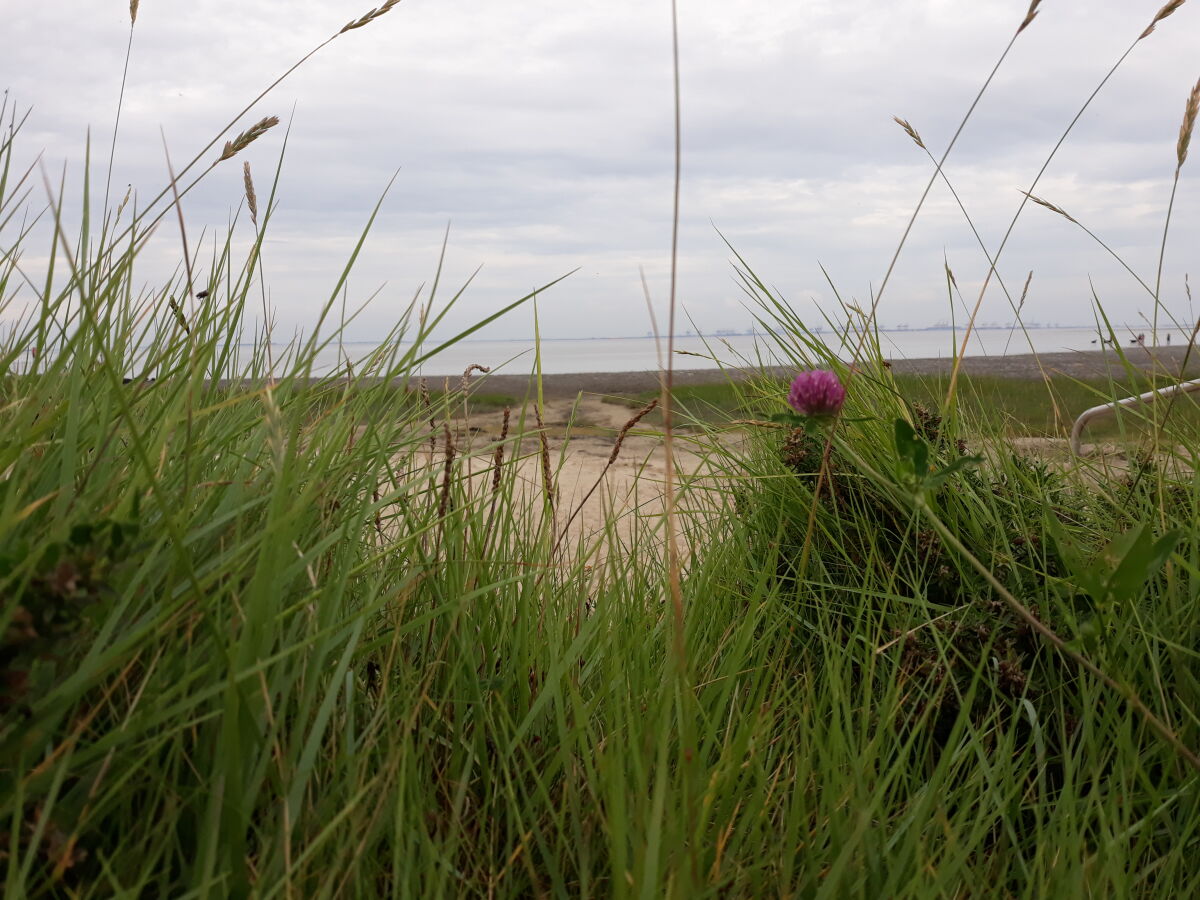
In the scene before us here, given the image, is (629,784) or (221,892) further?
(629,784)

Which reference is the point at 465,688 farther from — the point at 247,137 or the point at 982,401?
the point at 982,401

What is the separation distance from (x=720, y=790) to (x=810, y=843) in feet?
0.36

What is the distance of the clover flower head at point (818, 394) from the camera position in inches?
47.4

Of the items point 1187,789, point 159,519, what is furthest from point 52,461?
point 1187,789

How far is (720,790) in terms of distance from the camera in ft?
3.27

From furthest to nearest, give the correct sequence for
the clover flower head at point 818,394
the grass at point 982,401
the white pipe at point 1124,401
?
the grass at point 982,401 < the white pipe at point 1124,401 < the clover flower head at point 818,394

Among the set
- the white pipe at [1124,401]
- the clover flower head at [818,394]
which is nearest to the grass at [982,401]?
the white pipe at [1124,401]

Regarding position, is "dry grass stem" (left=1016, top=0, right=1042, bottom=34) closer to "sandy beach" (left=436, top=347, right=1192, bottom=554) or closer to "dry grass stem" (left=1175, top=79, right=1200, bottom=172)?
"dry grass stem" (left=1175, top=79, right=1200, bottom=172)

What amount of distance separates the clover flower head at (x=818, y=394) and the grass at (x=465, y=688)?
0.06 meters

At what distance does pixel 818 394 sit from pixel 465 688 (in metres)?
0.63

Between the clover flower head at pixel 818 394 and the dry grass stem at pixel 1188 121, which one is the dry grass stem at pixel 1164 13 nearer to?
the dry grass stem at pixel 1188 121

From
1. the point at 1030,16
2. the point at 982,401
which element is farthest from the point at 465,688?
the point at 982,401

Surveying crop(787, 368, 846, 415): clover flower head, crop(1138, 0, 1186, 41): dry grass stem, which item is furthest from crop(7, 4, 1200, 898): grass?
crop(1138, 0, 1186, 41): dry grass stem

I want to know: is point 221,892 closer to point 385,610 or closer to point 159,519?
point 159,519
